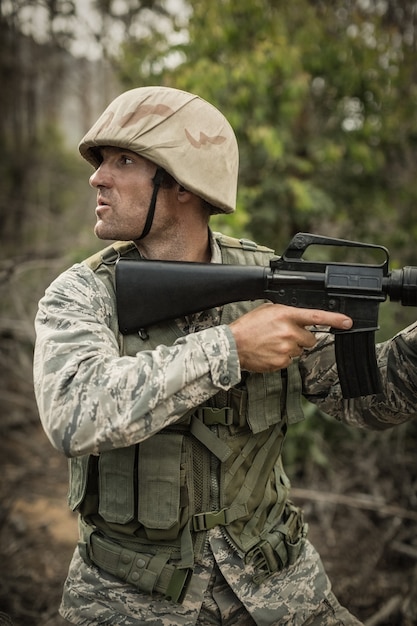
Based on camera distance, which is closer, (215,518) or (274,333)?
(274,333)

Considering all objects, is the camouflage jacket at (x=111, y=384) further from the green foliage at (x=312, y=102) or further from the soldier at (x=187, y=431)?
the green foliage at (x=312, y=102)

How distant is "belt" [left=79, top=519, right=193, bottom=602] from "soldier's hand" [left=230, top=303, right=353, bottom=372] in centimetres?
72

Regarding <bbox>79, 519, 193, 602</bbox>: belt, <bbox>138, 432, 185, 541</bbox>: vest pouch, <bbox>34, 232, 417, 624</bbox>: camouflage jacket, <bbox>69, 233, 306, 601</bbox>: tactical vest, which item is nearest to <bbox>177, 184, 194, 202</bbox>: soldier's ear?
<bbox>69, 233, 306, 601</bbox>: tactical vest

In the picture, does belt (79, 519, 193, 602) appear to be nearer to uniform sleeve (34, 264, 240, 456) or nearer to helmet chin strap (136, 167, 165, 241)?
uniform sleeve (34, 264, 240, 456)

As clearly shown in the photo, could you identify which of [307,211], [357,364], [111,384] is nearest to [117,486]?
[111,384]

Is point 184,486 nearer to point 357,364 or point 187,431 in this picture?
point 187,431

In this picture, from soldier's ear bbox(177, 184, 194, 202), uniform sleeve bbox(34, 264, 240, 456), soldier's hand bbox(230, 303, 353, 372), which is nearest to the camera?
uniform sleeve bbox(34, 264, 240, 456)

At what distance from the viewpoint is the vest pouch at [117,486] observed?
73.4 inches

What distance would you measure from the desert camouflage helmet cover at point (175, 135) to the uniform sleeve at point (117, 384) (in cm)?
62

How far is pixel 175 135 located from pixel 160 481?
1119mm

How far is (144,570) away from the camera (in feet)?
6.16

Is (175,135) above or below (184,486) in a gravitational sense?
above

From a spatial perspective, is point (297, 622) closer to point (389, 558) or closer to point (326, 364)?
point (326, 364)

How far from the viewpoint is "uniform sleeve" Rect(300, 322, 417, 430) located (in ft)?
6.57
